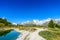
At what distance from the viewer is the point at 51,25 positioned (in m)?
80.2

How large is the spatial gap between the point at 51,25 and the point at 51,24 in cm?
61

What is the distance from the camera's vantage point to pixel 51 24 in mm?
80125
